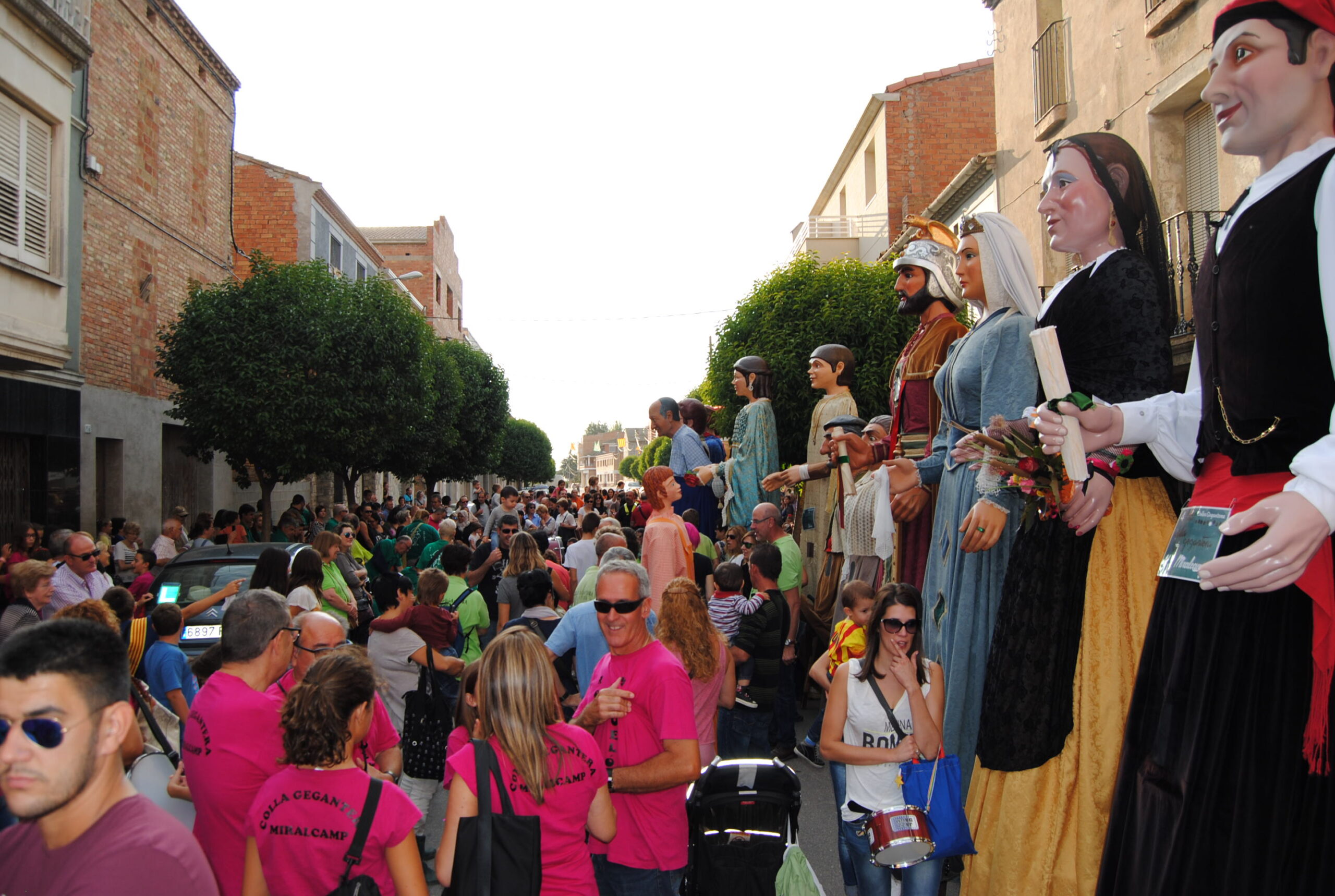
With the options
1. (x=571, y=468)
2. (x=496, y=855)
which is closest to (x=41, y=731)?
(x=496, y=855)

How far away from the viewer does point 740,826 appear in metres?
3.63

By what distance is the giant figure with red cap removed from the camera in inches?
73.3

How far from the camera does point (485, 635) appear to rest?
9.23 metres

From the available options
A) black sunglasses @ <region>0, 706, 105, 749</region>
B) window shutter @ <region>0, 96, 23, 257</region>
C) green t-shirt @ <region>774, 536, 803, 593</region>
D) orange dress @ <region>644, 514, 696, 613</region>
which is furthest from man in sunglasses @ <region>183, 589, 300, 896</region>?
window shutter @ <region>0, 96, 23, 257</region>

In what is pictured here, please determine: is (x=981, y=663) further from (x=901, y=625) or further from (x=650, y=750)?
(x=650, y=750)

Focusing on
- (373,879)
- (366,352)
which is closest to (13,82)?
(366,352)

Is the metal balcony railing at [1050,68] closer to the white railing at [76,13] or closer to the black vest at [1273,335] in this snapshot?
the black vest at [1273,335]

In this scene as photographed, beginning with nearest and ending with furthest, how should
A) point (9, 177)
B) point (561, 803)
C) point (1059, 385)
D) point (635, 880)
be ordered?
point (1059, 385) → point (561, 803) → point (635, 880) → point (9, 177)

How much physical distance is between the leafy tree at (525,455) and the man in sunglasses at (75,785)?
6437 centimetres

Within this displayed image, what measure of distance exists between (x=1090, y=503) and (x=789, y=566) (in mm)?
4667

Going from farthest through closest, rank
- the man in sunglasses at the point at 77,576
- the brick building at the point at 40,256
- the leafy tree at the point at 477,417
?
the leafy tree at the point at 477,417, the brick building at the point at 40,256, the man in sunglasses at the point at 77,576

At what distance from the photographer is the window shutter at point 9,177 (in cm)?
1238

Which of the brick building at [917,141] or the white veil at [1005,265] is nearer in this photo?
the white veil at [1005,265]

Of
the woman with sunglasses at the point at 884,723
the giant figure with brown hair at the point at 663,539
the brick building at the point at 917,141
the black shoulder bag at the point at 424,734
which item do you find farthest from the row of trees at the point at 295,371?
the woman with sunglasses at the point at 884,723
